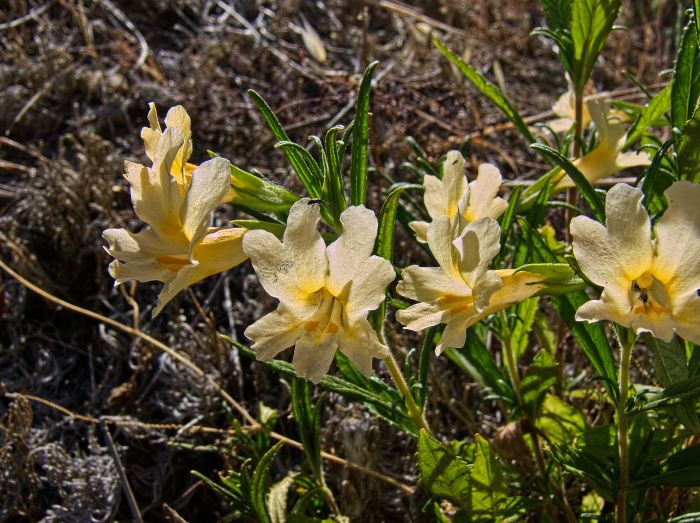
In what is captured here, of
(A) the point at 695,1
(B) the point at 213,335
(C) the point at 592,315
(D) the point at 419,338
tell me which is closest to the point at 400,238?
(D) the point at 419,338

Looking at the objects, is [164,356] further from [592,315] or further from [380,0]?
[380,0]

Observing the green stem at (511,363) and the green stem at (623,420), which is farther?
the green stem at (511,363)

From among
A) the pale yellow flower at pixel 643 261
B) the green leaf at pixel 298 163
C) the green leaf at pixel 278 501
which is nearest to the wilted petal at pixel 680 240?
the pale yellow flower at pixel 643 261

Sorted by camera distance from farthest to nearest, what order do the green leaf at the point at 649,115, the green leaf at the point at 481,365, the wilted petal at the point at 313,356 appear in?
the green leaf at the point at 481,365 < the green leaf at the point at 649,115 < the wilted petal at the point at 313,356

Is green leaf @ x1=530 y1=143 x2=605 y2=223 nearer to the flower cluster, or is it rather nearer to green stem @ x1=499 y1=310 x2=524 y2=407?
the flower cluster

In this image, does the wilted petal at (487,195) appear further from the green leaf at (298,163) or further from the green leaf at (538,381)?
the green leaf at (538,381)

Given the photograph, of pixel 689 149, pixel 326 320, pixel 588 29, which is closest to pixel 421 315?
pixel 326 320
